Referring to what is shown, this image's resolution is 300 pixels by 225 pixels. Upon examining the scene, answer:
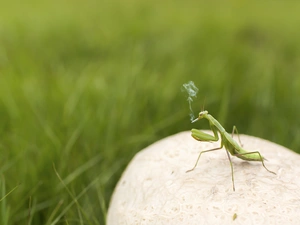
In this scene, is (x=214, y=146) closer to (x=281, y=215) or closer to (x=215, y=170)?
(x=215, y=170)

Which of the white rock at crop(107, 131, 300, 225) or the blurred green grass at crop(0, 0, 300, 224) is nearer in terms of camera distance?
the white rock at crop(107, 131, 300, 225)

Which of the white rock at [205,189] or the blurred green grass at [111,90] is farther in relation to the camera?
the blurred green grass at [111,90]

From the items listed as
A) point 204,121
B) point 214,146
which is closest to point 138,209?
point 214,146

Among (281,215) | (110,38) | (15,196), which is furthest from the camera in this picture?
(110,38)
